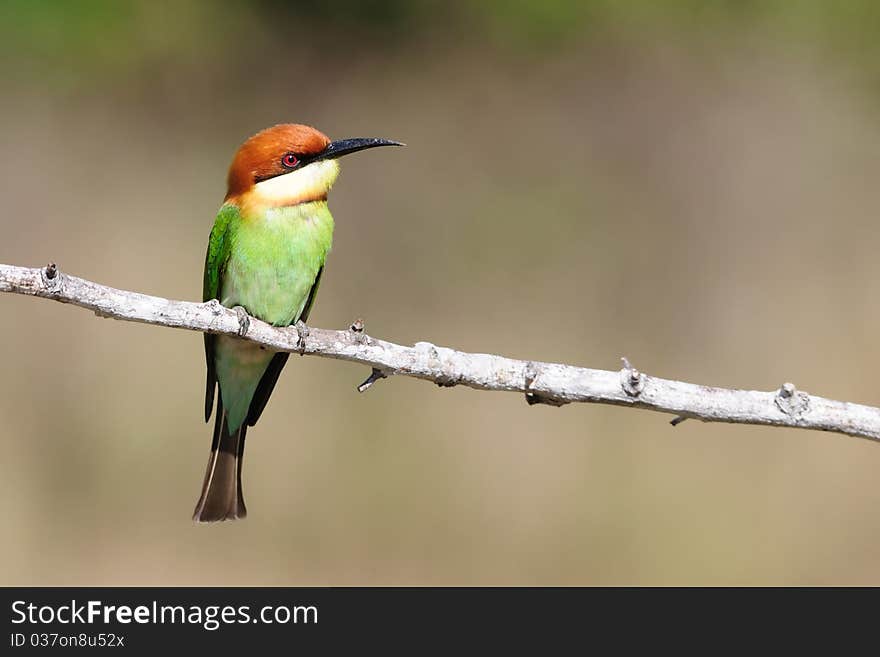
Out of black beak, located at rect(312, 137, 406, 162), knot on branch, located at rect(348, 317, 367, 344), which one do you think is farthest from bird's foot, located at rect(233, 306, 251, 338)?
black beak, located at rect(312, 137, 406, 162)

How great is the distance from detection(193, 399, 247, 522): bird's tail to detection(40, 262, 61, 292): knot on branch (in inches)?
47.0

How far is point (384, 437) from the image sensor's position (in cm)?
413

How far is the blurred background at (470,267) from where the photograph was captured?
399cm

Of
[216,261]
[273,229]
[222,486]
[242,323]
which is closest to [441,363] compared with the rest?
[242,323]

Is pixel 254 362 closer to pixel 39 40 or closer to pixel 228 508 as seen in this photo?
pixel 228 508

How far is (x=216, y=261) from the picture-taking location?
294 cm

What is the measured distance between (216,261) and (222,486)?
646 mm

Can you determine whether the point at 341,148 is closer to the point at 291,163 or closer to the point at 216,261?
the point at 291,163

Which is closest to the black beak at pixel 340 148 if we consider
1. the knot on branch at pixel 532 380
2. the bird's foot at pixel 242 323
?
the bird's foot at pixel 242 323

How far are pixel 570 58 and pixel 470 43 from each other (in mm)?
512

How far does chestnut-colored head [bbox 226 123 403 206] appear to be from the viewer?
279cm

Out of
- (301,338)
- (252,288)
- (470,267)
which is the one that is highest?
(470,267)

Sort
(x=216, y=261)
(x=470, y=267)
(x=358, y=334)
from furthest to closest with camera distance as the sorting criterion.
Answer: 1. (x=470, y=267)
2. (x=216, y=261)
3. (x=358, y=334)

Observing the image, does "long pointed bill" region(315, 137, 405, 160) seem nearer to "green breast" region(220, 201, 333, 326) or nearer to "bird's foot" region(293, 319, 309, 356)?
"green breast" region(220, 201, 333, 326)
